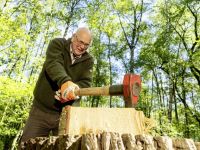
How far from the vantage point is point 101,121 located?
313 centimetres

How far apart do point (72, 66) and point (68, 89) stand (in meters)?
0.69

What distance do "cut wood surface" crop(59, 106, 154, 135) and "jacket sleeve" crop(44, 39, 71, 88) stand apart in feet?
1.21

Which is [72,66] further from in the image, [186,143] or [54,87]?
[186,143]

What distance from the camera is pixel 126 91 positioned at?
2875 mm

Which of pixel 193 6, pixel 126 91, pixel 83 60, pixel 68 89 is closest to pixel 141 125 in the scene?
pixel 126 91

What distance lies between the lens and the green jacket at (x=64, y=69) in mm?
3678

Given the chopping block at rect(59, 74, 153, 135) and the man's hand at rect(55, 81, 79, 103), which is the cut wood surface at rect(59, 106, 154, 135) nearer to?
the chopping block at rect(59, 74, 153, 135)

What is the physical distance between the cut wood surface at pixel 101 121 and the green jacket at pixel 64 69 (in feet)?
2.05

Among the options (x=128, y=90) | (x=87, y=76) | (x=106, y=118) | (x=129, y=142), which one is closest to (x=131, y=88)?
(x=128, y=90)

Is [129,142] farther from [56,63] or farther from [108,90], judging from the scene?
[56,63]

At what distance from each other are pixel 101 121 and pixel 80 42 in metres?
0.99

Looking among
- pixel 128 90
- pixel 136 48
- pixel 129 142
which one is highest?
pixel 136 48

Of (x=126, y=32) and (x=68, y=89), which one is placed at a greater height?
(x=126, y=32)

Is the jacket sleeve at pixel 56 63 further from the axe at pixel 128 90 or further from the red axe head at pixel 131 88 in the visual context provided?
the red axe head at pixel 131 88
